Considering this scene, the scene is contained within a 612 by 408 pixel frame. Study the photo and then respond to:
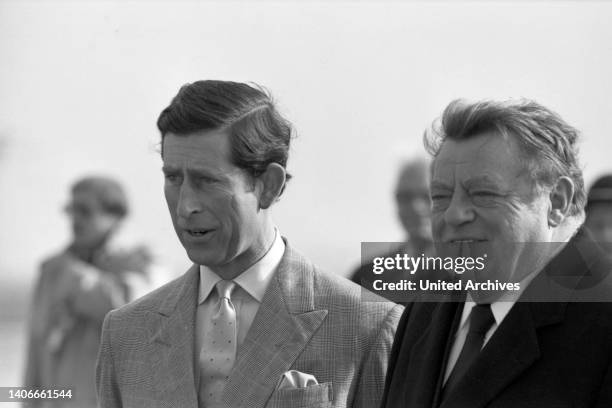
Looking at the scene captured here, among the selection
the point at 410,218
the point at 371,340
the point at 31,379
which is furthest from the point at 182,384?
the point at 31,379

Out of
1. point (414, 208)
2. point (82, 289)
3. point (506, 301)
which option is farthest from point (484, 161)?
point (82, 289)

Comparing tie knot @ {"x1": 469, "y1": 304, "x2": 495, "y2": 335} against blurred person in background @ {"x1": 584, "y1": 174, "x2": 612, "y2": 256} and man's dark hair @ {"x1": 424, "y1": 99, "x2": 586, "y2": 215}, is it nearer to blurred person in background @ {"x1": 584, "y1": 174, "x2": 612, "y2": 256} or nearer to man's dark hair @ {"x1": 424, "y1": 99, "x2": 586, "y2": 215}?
man's dark hair @ {"x1": 424, "y1": 99, "x2": 586, "y2": 215}

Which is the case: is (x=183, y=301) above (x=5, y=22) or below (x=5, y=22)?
below

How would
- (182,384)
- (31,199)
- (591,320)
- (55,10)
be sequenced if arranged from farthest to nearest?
(31,199) → (55,10) → (182,384) → (591,320)

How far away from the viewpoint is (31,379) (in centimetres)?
446

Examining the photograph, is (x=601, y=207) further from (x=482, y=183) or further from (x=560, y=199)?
(x=482, y=183)

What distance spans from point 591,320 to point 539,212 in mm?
284

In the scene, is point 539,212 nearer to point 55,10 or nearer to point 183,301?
point 183,301

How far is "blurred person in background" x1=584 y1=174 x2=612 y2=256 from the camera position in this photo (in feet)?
10.4

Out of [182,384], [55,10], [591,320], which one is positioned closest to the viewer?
[591,320]

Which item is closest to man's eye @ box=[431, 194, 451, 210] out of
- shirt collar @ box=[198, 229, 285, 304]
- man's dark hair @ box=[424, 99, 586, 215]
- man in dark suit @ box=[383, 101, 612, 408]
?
man in dark suit @ box=[383, 101, 612, 408]

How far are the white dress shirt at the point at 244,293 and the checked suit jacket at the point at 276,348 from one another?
0.9 inches

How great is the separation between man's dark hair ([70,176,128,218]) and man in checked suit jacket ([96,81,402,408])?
1372mm

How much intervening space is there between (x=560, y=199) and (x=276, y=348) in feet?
2.68
